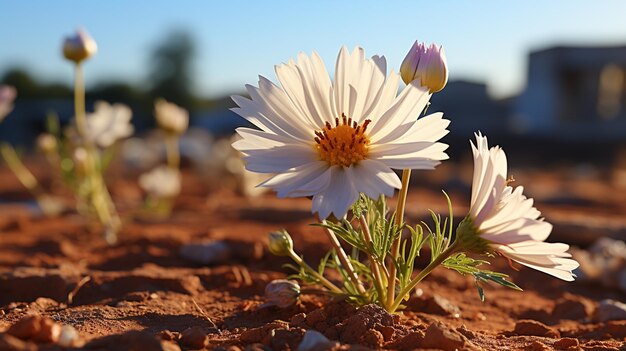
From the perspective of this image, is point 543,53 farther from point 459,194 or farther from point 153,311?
point 153,311

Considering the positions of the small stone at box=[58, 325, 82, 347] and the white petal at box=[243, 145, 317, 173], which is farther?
the white petal at box=[243, 145, 317, 173]

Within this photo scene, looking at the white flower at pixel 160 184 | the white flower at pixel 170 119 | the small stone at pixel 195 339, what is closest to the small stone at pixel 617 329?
the small stone at pixel 195 339

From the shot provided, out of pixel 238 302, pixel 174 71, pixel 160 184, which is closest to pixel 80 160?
pixel 160 184

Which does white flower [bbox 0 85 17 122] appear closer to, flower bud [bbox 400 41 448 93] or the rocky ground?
the rocky ground

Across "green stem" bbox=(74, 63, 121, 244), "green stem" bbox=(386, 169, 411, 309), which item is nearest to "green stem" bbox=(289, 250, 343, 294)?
"green stem" bbox=(386, 169, 411, 309)

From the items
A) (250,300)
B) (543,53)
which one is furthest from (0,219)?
(543,53)

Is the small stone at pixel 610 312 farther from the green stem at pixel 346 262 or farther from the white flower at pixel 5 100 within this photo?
the white flower at pixel 5 100
